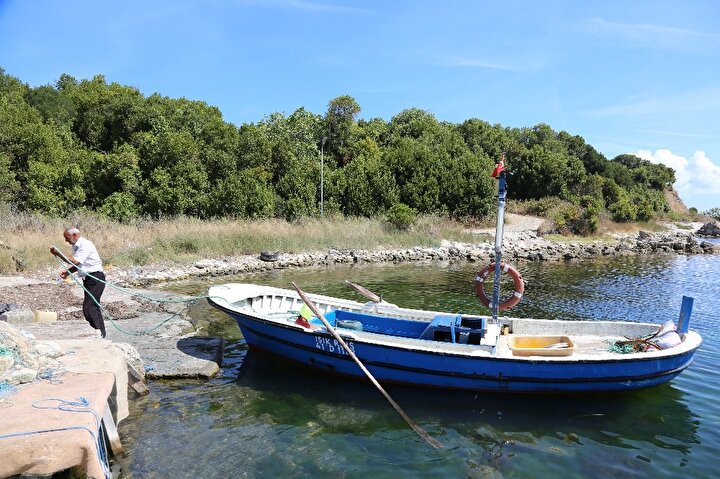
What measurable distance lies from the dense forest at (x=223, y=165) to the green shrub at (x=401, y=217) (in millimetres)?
220

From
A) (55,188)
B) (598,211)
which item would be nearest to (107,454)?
(55,188)

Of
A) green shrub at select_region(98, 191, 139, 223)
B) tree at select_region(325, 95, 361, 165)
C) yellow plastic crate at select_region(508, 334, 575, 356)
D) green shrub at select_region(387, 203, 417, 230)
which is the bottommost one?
yellow plastic crate at select_region(508, 334, 575, 356)

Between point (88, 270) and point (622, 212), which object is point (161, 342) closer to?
point (88, 270)

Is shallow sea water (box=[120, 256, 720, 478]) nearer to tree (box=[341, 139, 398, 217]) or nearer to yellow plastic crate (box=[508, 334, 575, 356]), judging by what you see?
yellow plastic crate (box=[508, 334, 575, 356])

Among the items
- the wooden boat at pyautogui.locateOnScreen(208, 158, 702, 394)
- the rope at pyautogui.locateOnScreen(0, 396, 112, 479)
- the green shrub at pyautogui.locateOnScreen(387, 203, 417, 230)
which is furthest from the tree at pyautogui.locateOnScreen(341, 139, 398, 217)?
the rope at pyautogui.locateOnScreen(0, 396, 112, 479)

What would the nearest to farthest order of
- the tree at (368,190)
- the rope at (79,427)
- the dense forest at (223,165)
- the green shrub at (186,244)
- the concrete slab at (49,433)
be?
the concrete slab at (49,433), the rope at (79,427), the green shrub at (186,244), the dense forest at (223,165), the tree at (368,190)

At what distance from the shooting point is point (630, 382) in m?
7.93

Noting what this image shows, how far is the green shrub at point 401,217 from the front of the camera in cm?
2938

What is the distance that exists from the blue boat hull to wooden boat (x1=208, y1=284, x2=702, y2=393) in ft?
0.05

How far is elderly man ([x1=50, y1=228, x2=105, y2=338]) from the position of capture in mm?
8523

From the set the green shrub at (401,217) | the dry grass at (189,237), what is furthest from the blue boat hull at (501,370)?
the green shrub at (401,217)

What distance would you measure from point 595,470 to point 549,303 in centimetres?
985

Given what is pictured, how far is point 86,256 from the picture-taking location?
8.66 m

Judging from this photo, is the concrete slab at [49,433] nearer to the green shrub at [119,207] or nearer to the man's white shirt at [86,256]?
the man's white shirt at [86,256]
